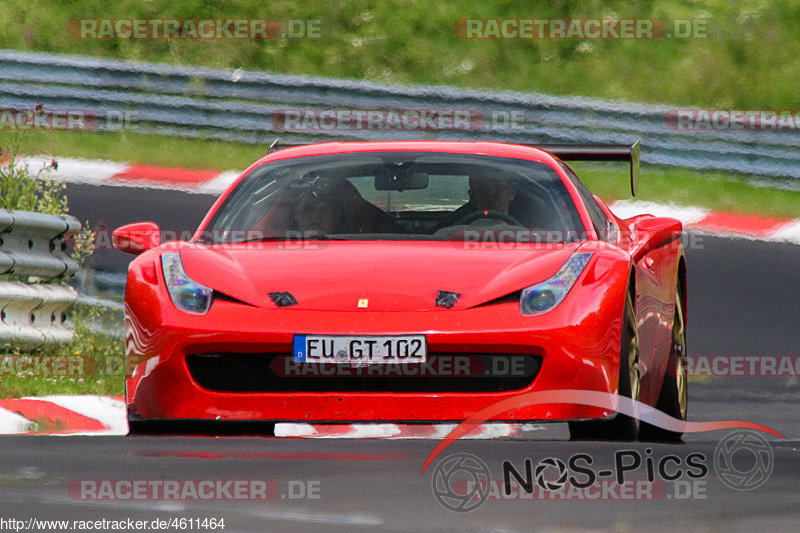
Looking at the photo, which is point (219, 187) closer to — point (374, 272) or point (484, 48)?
point (484, 48)

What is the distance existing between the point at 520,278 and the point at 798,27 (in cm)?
1247

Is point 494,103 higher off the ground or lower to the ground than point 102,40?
lower

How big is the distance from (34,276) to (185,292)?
3.01 m

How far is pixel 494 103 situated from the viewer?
14289 millimetres

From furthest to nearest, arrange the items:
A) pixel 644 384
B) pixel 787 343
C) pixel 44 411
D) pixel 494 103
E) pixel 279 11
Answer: pixel 279 11 → pixel 494 103 → pixel 787 343 → pixel 44 411 → pixel 644 384

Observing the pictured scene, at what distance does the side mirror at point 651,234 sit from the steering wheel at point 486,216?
0.49 meters

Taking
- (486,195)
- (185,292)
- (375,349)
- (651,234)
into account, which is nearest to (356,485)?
(375,349)

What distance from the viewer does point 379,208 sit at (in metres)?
6.68

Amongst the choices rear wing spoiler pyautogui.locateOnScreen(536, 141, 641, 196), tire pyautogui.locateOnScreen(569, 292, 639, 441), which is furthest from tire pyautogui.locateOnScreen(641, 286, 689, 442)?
tire pyautogui.locateOnScreen(569, 292, 639, 441)

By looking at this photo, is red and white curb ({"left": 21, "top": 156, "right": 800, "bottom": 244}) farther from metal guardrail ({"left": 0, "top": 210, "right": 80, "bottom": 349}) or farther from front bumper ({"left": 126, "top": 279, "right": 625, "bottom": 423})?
front bumper ({"left": 126, "top": 279, "right": 625, "bottom": 423})

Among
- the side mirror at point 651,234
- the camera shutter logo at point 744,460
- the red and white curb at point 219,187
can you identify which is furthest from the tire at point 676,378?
A: the red and white curb at point 219,187

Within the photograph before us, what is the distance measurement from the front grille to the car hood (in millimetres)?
190

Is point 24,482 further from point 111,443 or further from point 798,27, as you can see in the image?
point 798,27

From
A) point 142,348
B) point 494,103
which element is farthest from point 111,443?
point 494,103
